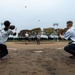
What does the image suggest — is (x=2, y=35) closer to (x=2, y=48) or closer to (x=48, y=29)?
(x=2, y=48)

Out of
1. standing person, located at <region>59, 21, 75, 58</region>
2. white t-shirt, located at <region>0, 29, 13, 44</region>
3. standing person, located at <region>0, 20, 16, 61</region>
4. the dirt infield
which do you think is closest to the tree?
the dirt infield

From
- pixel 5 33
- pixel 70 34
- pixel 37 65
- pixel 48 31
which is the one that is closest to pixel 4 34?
pixel 5 33

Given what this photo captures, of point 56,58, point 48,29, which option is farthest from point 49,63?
point 48,29

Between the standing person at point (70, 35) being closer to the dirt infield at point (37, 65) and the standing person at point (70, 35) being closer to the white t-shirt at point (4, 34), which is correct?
the dirt infield at point (37, 65)

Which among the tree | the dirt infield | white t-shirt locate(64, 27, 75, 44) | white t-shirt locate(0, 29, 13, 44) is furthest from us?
the tree

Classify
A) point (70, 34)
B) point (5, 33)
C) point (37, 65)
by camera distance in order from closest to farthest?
1. point (37, 65)
2. point (5, 33)
3. point (70, 34)

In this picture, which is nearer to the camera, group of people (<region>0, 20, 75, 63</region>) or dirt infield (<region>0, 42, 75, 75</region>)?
dirt infield (<region>0, 42, 75, 75</region>)

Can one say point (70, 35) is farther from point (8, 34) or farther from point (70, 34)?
point (8, 34)

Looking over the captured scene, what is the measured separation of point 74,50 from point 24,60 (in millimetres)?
1985

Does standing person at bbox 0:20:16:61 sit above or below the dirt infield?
above

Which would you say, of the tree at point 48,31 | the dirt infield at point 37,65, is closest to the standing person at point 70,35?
the dirt infield at point 37,65

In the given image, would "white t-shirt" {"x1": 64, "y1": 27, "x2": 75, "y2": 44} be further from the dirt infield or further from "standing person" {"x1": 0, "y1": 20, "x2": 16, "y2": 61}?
"standing person" {"x1": 0, "y1": 20, "x2": 16, "y2": 61}

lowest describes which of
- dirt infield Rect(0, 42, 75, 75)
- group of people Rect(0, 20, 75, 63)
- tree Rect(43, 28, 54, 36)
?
tree Rect(43, 28, 54, 36)

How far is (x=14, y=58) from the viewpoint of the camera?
1289 cm
